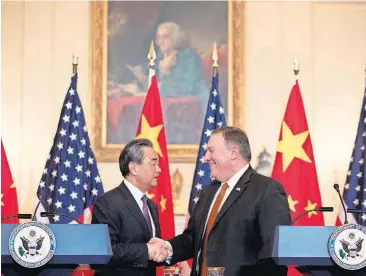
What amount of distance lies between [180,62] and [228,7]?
88 cm

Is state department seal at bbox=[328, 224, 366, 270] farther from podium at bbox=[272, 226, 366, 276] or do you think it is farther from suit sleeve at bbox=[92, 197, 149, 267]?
suit sleeve at bbox=[92, 197, 149, 267]

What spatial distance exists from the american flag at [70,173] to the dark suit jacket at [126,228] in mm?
2005

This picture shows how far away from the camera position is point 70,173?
20.0ft

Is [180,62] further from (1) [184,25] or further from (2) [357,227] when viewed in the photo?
(2) [357,227]

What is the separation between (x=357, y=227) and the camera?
3.15 metres

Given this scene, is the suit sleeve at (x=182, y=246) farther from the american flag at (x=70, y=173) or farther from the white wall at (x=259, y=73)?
the white wall at (x=259, y=73)

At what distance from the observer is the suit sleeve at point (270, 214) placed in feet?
11.6

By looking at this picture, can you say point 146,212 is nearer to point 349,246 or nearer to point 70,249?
point 70,249

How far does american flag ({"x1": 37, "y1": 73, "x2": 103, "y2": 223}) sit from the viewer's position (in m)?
6.04

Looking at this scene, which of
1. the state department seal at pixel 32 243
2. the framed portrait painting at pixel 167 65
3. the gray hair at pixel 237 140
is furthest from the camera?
the framed portrait painting at pixel 167 65

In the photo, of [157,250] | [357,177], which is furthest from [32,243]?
[357,177]

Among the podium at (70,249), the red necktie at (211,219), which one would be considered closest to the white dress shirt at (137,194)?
the red necktie at (211,219)

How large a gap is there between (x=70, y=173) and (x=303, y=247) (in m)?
3.39

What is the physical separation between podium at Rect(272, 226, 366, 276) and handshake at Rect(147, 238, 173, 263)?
88 centimetres
